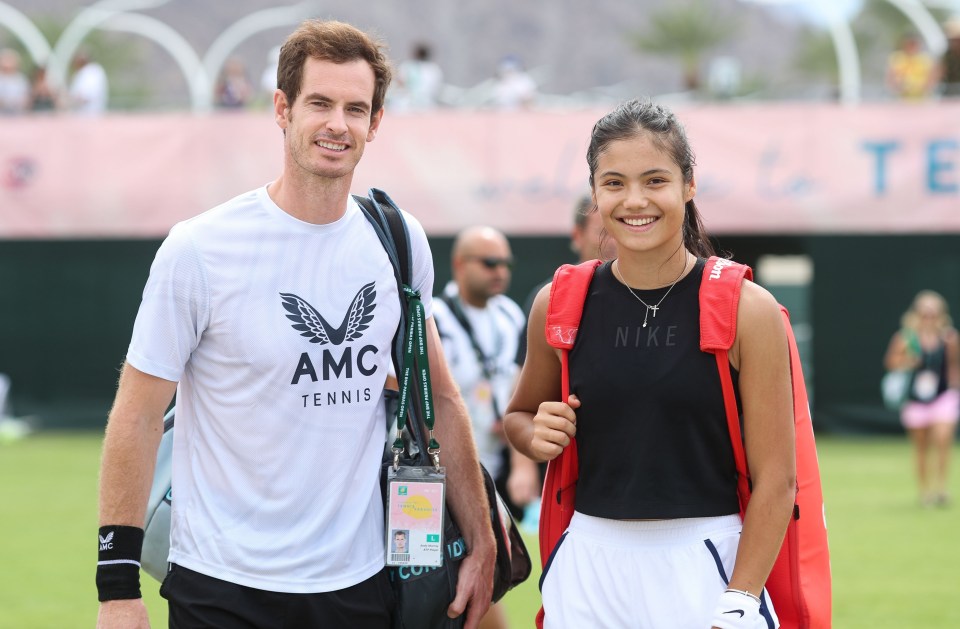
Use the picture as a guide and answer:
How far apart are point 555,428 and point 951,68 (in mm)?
18581

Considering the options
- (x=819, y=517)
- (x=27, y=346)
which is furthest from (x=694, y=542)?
(x=27, y=346)

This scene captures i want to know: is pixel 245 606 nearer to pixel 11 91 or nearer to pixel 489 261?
pixel 489 261

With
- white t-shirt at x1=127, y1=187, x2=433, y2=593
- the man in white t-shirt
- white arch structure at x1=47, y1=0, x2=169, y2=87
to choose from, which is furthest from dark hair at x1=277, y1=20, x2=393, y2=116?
white arch structure at x1=47, y1=0, x2=169, y2=87

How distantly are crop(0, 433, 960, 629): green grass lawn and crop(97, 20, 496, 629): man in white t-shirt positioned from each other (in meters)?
4.22

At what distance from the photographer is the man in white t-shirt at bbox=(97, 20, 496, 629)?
3.41 metres

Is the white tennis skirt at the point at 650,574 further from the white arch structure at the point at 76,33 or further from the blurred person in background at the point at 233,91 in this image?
the white arch structure at the point at 76,33

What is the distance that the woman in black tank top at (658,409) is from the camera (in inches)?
122

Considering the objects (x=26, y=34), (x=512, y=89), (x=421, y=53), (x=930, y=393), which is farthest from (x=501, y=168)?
(x=26, y=34)

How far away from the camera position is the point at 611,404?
127 inches

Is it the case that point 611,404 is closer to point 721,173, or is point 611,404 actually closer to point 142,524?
point 142,524

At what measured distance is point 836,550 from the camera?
1038 cm

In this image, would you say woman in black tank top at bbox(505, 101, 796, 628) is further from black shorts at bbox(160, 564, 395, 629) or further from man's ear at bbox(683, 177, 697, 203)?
black shorts at bbox(160, 564, 395, 629)

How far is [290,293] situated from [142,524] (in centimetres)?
68

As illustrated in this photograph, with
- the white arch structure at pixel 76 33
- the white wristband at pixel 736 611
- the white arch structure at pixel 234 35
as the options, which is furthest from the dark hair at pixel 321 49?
the white arch structure at pixel 234 35
